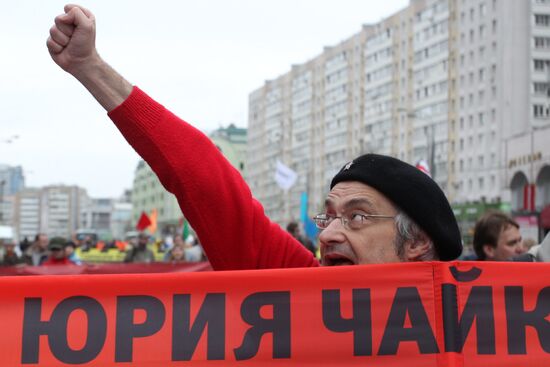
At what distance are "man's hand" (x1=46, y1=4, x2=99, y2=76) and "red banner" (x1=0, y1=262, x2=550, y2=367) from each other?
1.98 ft

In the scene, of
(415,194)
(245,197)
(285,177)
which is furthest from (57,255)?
(285,177)

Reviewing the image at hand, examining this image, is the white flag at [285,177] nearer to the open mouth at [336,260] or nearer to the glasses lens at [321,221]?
the glasses lens at [321,221]

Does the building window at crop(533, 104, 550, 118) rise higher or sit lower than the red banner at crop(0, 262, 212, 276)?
higher

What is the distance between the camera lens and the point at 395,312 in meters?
2.95

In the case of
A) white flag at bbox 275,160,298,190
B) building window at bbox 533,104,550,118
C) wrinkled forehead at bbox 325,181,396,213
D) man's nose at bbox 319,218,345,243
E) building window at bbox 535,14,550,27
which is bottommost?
man's nose at bbox 319,218,345,243

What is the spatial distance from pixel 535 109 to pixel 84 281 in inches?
3507

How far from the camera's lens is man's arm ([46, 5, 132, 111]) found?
2.98m

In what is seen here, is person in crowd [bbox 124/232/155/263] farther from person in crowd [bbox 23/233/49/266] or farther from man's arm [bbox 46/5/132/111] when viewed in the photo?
man's arm [bbox 46/5/132/111]

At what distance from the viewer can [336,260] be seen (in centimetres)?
326

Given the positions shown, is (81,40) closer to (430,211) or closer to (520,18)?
(430,211)

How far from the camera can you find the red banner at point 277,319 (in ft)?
9.41

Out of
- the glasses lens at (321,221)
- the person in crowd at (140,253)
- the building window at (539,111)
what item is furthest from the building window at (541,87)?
the glasses lens at (321,221)

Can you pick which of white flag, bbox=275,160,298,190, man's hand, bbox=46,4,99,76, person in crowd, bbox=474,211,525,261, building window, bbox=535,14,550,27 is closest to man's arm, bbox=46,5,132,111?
man's hand, bbox=46,4,99,76

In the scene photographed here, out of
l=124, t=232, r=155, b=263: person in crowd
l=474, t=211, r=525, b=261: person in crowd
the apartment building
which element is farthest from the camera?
the apartment building
